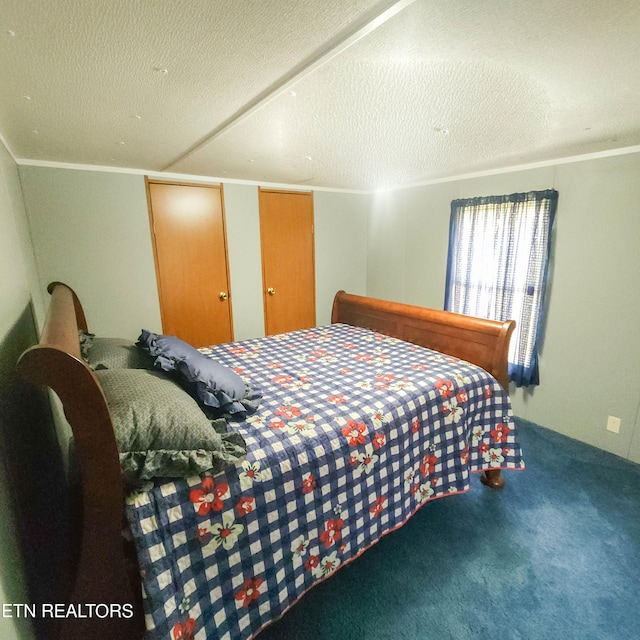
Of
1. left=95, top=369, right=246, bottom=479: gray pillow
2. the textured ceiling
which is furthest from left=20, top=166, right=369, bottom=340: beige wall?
left=95, top=369, right=246, bottom=479: gray pillow

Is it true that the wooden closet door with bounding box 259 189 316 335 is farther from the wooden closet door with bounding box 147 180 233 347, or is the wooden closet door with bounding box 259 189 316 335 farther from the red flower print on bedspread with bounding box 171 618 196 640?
the red flower print on bedspread with bounding box 171 618 196 640

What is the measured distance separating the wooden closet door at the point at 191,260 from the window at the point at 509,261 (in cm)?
229

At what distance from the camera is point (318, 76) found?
1.25 meters

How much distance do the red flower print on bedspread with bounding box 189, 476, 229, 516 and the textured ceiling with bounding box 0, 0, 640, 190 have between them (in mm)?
1390

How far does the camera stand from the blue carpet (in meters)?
1.33

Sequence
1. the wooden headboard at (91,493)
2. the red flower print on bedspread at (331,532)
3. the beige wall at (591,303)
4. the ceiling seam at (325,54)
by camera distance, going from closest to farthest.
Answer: the wooden headboard at (91,493), the ceiling seam at (325,54), the red flower print on bedspread at (331,532), the beige wall at (591,303)

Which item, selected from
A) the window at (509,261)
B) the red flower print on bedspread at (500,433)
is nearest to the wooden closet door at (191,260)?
the window at (509,261)

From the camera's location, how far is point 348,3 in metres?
0.88

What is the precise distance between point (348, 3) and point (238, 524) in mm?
1605

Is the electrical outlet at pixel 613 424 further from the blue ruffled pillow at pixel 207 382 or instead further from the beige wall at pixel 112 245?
the beige wall at pixel 112 245

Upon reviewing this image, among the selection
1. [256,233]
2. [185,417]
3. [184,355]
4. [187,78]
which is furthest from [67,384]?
[256,233]

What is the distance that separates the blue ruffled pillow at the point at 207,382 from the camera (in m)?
1.44

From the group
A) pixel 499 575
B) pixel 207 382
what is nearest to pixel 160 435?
pixel 207 382

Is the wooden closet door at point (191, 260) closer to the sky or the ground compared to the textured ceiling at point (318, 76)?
closer to the ground
